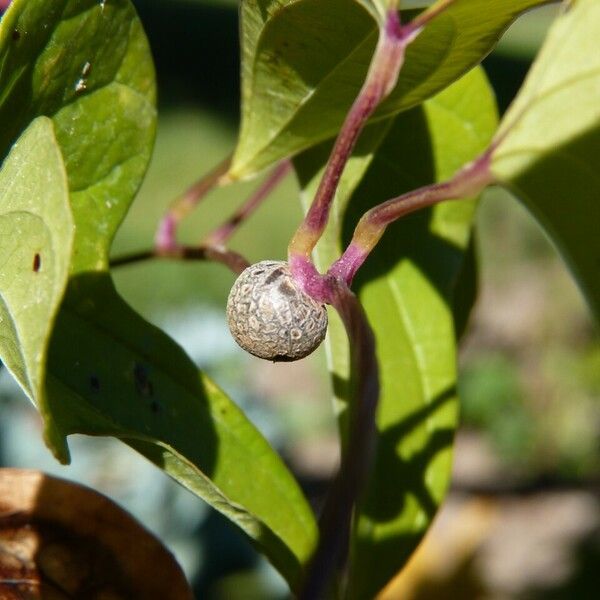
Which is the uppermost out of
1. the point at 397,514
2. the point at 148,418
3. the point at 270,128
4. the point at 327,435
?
the point at 270,128

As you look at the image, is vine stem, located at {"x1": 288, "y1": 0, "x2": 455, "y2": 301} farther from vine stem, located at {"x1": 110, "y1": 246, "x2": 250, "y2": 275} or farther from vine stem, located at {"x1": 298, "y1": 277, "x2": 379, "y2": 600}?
vine stem, located at {"x1": 110, "y1": 246, "x2": 250, "y2": 275}

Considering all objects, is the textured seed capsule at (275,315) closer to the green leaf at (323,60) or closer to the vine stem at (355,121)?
the vine stem at (355,121)

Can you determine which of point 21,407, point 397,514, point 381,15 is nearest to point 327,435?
point 21,407

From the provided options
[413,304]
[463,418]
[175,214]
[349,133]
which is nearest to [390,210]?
[349,133]

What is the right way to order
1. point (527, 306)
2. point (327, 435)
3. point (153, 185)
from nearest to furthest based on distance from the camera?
point (327, 435) < point (527, 306) < point (153, 185)

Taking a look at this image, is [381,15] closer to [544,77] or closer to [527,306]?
[544,77]

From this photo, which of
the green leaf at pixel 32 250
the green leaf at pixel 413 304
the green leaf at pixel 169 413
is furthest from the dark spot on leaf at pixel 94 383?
the green leaf at pixel 413 304
